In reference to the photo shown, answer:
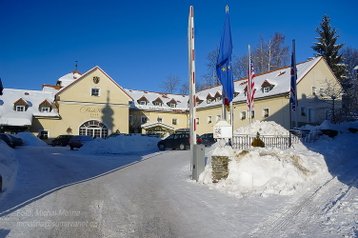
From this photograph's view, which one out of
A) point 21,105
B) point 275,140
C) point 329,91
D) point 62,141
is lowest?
point 62,141

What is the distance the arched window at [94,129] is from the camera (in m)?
50.2

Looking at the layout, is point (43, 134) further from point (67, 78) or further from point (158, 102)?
point (67, 78)

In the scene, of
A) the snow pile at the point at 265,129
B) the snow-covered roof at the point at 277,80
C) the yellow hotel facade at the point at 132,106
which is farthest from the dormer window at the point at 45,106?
the snow pile at the point at 265,129

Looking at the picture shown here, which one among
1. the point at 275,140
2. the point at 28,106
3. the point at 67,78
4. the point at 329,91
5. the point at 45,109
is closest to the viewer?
the point at 275,140

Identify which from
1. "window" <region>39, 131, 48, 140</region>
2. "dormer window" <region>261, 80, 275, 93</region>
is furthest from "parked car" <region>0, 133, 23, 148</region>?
"dormer window" <region>261, 80, 275, 93</region>

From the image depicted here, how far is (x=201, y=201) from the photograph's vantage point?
9.65 metres

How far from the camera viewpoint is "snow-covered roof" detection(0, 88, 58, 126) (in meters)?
46.5

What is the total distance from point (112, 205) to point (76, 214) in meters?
1.19

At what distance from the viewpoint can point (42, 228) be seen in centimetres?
700

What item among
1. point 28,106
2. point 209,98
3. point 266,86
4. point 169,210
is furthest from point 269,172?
point 28,106

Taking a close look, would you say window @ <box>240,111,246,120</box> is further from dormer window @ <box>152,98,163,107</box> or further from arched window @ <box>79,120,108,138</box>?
arched window @ <box>79,120,108,138</box>

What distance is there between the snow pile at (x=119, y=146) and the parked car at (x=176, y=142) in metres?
0.86

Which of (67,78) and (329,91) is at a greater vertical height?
(67,78)

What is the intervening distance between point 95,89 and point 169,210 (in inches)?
1783
